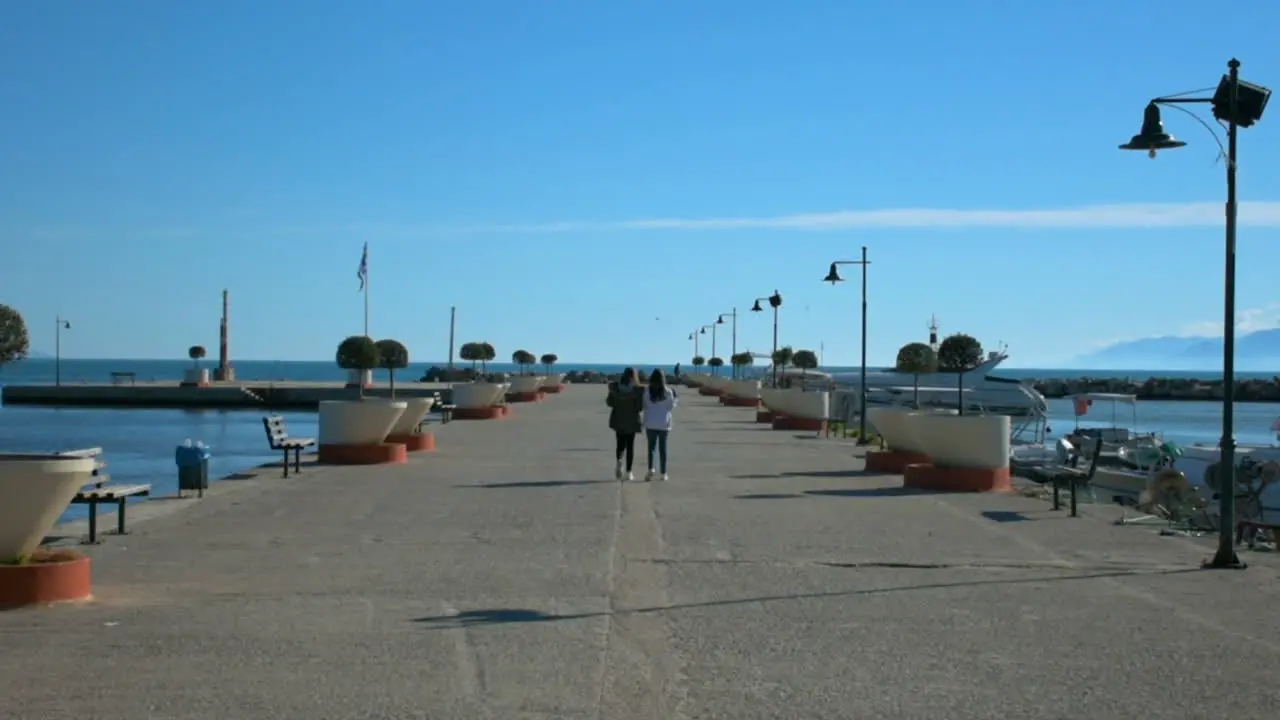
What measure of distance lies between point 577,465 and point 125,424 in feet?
128

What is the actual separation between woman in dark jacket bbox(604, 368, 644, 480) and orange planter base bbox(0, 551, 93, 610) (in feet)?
33.9

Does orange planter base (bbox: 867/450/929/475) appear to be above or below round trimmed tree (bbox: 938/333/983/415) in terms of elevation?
below

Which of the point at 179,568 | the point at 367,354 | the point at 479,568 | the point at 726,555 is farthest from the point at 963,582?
the point at 367,354

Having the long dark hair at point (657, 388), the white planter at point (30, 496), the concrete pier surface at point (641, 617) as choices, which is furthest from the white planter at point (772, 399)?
the white planter at point (30, 496)

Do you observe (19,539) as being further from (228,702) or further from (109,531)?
(109,531)

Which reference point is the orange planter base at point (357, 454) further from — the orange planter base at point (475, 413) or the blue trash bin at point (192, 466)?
the orange planter base at point (475, 413)

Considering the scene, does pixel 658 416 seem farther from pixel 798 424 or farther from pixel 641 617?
→ pixel 798 424

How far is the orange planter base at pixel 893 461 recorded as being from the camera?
68.3 ft

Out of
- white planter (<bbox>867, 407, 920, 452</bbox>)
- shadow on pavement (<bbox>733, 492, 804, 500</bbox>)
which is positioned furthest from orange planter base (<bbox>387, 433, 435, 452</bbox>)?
shadow on pavement (<bbox>733, 492, 804, 500</bbox>)

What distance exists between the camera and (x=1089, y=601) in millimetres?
10109

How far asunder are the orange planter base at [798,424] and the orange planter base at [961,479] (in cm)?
1562

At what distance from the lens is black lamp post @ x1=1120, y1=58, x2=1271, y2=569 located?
39.5 ft

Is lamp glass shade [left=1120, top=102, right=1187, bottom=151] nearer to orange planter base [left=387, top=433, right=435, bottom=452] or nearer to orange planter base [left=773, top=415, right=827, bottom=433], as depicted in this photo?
orange planter base [left=387, top=433, right=435, bottom=452]

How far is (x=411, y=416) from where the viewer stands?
942 inches
